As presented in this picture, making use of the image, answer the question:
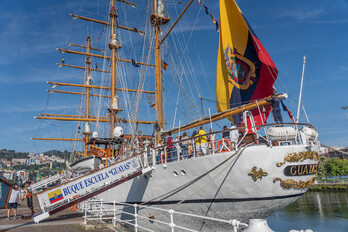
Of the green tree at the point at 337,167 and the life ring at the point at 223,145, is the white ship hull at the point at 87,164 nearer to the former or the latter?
the life ring at the point at 223,145

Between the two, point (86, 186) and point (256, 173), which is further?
point (86, 186)

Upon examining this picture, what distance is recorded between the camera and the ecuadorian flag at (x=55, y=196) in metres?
9.57

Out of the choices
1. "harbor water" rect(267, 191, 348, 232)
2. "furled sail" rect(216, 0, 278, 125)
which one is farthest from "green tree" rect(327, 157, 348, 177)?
"furled sail" rect(216, 0, 278, 125)

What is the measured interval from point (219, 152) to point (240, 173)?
47.2 inches

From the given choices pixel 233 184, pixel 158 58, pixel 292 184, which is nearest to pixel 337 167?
pixel 158 58

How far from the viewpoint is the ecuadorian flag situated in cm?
957

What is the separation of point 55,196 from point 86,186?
1.15 meters

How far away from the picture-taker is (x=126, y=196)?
42.9ft

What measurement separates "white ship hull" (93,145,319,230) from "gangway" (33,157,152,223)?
145 cm

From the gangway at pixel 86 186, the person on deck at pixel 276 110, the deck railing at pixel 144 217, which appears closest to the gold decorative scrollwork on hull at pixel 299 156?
the person on deck at pixel 276 110

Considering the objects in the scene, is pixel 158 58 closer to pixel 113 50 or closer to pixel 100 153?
pixel 100 153

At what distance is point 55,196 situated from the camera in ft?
31.7

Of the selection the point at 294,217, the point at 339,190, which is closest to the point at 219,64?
the point at 294,217

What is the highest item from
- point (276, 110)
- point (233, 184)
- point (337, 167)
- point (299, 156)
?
point (276, 110)
